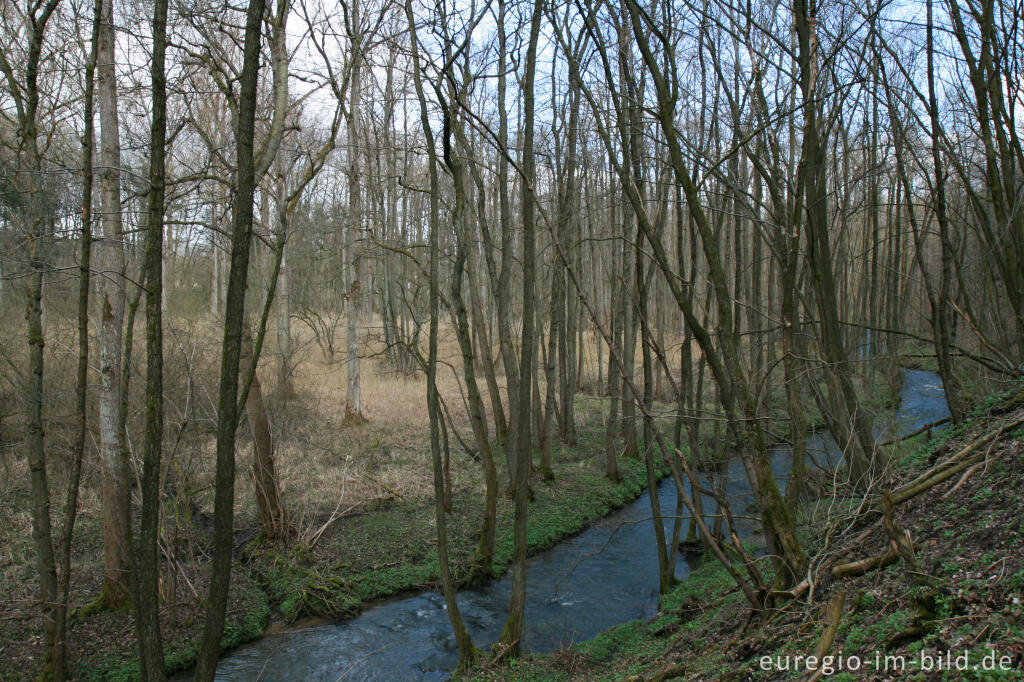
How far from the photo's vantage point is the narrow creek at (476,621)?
6.18m

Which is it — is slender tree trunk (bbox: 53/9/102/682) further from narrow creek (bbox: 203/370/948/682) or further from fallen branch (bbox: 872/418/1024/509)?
fallen branch (bbox: 872/418/1024/509)

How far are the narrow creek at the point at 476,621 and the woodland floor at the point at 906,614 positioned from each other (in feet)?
2.95

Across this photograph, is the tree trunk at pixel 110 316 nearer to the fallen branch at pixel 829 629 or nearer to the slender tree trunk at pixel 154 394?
the slender tree trunk at pixel 154 394

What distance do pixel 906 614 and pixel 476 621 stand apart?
5.04 meters

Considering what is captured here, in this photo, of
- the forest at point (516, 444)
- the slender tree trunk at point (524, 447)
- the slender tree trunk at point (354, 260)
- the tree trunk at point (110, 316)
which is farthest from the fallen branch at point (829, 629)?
the slender tree trunk at point (354, 260)

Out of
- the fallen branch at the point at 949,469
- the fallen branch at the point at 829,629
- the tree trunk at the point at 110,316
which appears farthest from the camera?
the tree trunk at the point at 110,316

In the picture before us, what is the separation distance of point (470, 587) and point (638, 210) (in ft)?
18.2

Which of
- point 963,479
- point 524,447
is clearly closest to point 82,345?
point 524,447

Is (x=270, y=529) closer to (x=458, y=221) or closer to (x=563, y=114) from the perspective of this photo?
(x=458, y=221)

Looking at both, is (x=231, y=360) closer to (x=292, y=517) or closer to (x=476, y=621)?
(x=476, y=621)

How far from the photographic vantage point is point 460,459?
12.4 meters

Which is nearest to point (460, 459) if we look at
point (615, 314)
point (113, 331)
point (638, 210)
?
point (615, 314)

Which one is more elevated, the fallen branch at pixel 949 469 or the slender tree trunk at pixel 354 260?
the slender tree trunk at pixel 354 260

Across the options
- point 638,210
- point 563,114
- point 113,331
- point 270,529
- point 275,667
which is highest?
point 563,114
